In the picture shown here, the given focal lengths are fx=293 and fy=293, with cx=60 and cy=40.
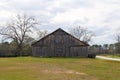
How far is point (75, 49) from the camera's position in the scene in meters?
62.9

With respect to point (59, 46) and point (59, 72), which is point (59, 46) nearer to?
point (59, 46)

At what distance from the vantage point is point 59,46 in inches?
2505

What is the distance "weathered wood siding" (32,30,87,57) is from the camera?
6291cm

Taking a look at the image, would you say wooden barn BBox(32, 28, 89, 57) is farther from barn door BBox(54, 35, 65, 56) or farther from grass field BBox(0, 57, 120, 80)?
grass field BBox(0, 57, 120, 80)

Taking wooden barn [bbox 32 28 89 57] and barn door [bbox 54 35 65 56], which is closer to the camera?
wooden barn [bbox 32 28 89 57]

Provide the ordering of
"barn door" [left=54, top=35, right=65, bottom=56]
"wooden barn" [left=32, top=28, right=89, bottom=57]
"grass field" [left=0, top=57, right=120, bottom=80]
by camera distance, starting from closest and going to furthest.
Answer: "grass field" [left=0, top=57, right=120, bottom=80] < "wooden barn" [left=32, top=28, right=89, bottom=57] < "barn door" [left=54, top=35, right=65, bottom=56]

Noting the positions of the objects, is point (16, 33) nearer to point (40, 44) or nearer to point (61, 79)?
point (40, 44)

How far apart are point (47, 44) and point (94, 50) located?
45829 millimetres

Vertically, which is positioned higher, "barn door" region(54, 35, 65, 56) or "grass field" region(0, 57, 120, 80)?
"barn door" region(54, 35, 65, 56)

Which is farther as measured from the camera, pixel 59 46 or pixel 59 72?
pixel 59 46

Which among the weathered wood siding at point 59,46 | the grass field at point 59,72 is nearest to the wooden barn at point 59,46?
the weathered wood siding at point 59,46

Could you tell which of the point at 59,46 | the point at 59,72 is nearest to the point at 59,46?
the point at 59,46

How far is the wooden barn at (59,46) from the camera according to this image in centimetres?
6288

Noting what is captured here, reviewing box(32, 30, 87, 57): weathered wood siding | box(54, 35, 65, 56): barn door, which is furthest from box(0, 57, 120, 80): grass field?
box(54, 35, 65, 56): barn door
